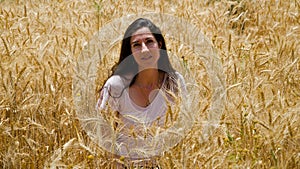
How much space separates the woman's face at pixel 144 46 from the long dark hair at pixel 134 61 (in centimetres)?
5

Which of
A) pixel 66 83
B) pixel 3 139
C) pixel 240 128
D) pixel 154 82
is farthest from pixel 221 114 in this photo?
pixel 3 139

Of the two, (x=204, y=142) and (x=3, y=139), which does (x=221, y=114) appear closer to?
(x=204, y=142)

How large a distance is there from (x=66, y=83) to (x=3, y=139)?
481 millimetres

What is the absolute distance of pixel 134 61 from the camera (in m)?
2.51

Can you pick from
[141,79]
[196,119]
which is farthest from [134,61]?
[196,119]

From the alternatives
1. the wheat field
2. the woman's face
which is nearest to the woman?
the woman's face

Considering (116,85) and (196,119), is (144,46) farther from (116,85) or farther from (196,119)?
(196,119)

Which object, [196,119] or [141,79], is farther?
[141,79]

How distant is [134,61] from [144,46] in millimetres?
204

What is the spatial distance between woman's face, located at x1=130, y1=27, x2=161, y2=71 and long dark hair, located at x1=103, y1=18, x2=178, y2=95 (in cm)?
5

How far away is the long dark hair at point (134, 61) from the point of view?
246 centimetres

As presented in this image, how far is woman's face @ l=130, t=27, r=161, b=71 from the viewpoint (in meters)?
2.35

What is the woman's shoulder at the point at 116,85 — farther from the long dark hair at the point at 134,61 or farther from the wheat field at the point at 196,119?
the wheat field at the point at 196,119

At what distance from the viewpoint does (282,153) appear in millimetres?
1778
